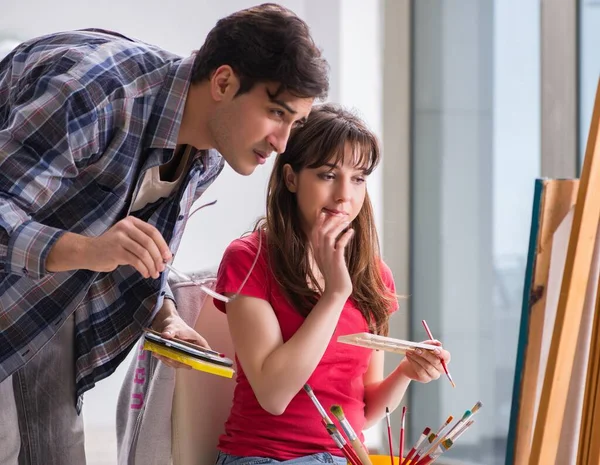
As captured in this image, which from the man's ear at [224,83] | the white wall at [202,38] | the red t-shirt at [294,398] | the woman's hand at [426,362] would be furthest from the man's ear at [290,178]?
the white wall at [202,38]

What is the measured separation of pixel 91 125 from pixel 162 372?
1.48 ft

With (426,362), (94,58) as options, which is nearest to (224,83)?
(94,58)

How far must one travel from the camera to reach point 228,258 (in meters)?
1.41

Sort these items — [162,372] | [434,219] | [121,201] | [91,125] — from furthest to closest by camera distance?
[434,219] → [162,372] → [121,201] → [91,125]

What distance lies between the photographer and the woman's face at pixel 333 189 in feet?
4.68

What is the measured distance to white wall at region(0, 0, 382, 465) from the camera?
277 centimetres

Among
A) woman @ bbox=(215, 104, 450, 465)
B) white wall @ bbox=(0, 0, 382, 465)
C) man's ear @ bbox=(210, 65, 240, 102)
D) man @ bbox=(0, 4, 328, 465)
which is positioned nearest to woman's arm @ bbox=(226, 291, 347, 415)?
woman @ bbox=(215, 104, 450, 465)

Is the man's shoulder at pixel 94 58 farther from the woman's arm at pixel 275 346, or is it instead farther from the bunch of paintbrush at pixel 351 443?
the bunch of paintbrush at pixel 351 443

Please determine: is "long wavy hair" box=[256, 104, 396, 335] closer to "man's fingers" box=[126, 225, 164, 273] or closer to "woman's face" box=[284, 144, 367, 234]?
"woman's face" box=[284, 144, 367, 234]

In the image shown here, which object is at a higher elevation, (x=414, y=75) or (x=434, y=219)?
(x=414, y=75)

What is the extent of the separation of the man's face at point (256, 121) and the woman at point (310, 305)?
0.45ft

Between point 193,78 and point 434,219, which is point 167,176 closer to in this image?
point 193,78

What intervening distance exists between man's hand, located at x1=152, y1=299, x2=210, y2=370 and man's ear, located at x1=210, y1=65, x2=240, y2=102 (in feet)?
1.22

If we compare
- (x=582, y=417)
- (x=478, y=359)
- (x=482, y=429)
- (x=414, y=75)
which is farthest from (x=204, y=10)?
(x=582, y=417)
